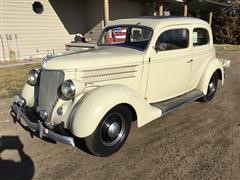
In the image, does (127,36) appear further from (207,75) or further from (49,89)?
(49,89)

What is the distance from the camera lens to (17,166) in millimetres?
3648

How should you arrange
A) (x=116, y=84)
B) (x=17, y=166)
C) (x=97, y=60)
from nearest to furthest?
1. (x=17, y=166)
2. (x=97, y=60)
3. (x=116, y=84)

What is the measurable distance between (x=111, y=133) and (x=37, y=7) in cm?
1092

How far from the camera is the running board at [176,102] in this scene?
4.76 meters

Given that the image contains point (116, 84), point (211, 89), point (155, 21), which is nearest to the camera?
point (116, 84)

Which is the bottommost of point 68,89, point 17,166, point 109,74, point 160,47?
point 17,166

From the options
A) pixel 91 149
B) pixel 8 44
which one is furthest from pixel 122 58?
pixel 8 44

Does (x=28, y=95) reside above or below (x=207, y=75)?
below

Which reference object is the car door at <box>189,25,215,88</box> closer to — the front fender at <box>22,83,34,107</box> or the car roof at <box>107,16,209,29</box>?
the car roof at <box>107,16,209,29</box>

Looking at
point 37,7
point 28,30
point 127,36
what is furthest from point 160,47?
point 37,7

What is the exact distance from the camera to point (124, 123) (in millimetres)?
4082

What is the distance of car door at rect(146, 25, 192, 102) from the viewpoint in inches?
185

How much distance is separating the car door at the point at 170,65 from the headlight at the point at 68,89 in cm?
150

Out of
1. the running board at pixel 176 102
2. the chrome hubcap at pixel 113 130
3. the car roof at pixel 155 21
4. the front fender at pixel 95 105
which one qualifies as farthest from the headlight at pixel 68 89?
the car roof at pixel 155 21
